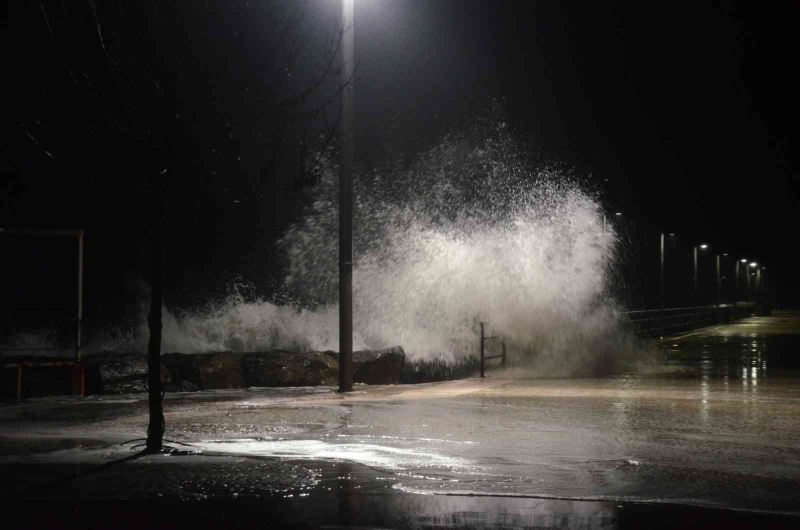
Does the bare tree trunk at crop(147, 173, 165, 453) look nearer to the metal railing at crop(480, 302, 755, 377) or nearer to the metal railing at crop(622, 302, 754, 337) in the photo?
the metal railing at crop(480, 302, 755, 377)

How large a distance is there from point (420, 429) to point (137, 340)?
40.5 feet

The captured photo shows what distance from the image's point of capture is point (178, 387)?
15.0 m

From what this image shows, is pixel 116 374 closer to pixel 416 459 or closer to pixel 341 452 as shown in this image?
pixel 341 452

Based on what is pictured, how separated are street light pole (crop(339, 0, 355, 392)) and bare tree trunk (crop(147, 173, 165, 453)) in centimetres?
596

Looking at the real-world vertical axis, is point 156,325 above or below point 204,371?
above

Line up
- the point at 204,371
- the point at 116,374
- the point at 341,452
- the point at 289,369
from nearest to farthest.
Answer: the point at 341,452 → the point at 116,374 → the point at 204,371 → the point at 289,369

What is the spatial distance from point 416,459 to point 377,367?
8276 mm

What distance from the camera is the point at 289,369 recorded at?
635 inches

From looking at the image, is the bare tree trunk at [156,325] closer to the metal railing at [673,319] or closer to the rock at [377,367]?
the rock at [377,367]

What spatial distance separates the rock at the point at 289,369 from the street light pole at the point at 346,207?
1228 mm

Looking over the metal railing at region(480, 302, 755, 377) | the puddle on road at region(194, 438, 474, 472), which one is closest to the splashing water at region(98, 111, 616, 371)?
the metal railing at region(480, 302, 755, 377)

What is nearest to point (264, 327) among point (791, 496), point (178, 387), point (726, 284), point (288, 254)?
point (178, 387)

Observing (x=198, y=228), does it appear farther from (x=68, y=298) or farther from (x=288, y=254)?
(x=68, y=298)

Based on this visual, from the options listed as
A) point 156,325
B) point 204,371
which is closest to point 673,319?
point 204,371
